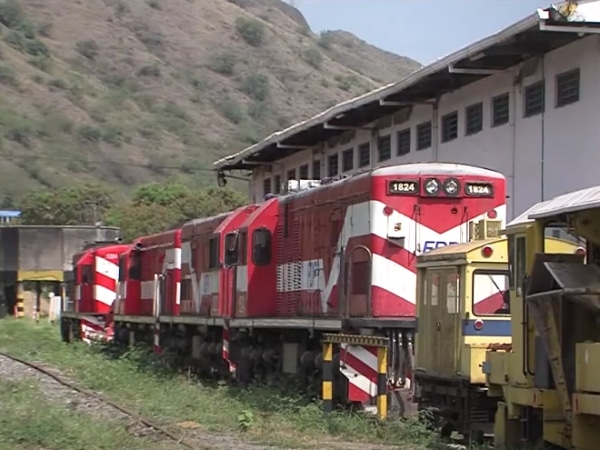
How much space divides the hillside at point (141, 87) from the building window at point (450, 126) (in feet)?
254

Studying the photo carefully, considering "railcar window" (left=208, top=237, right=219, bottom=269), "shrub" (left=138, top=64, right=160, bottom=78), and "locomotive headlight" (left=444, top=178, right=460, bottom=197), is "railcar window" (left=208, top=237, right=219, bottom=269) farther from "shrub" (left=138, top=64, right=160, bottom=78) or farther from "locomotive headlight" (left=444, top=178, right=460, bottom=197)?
"shrub" (left=138, top=64, right=160, bottom=78)

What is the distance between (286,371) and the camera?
795 inches

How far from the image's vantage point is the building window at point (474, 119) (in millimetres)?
26031

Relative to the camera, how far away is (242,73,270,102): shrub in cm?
13375

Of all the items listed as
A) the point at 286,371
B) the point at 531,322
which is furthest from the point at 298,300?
the point at 531,322

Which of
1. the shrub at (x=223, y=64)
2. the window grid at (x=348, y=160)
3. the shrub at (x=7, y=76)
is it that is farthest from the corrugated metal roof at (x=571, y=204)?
the shrub at (x=223, y=64)

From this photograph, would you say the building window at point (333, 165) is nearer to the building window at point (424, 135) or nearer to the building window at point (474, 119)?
the building window at point (424, 135)

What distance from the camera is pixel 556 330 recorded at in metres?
10.7

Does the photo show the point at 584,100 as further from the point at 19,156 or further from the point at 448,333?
the point at 19,156

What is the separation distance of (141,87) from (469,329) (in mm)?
117343

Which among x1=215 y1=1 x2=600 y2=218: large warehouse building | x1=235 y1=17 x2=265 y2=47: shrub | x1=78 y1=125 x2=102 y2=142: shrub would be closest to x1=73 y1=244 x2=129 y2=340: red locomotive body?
x1=215 y1=1 x2=600 y2=218: large warehouse building

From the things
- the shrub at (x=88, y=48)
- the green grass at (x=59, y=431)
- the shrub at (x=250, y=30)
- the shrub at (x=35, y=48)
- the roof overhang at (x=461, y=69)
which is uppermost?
the shrub at (x=250, y=30)

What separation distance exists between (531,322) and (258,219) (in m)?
10.0

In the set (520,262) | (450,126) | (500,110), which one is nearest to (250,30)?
(450,126)
